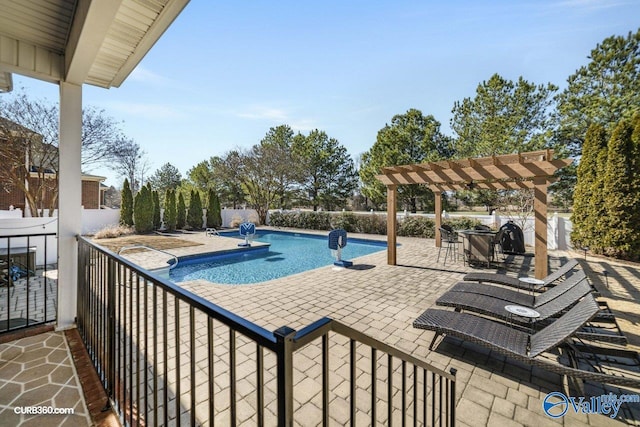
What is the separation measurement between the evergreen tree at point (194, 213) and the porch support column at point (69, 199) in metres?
16.2

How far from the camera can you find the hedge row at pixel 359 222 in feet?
43.4

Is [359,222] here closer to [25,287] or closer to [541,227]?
[541,227]

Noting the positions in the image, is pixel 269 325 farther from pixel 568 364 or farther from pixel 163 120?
pixel 163 120

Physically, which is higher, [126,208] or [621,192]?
[621,192]

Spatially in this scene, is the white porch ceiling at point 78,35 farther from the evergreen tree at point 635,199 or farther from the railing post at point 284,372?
the evergreen tree at point 635,199

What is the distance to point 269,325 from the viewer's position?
3.73 meters

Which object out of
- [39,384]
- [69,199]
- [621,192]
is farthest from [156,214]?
[621,192]

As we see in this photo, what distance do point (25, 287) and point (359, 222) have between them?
13.6 metres

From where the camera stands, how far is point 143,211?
15.9m

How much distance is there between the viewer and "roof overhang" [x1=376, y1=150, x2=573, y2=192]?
5898 millimetres

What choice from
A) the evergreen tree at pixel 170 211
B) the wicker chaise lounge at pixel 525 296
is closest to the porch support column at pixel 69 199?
the wicker chaise lounge at pixel 525 296

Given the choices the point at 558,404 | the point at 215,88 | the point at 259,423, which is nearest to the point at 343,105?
the point at 215,88

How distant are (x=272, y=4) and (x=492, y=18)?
5.39 meters

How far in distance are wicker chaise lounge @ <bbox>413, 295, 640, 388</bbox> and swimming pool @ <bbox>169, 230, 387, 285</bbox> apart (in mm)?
5378
